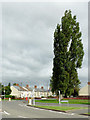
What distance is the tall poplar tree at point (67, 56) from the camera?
1775 inches

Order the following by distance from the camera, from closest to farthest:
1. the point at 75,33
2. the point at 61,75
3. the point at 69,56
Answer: the point at 61,75 < the point at 69,56 < the point at 75,33

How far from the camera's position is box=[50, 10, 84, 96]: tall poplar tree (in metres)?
45.1

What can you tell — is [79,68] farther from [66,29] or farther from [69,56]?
[66,29]

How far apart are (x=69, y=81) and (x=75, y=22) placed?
15049 mm

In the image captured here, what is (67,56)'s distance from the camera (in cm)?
4728

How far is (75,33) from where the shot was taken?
50531mm

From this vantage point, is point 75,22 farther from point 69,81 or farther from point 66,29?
point 69,81

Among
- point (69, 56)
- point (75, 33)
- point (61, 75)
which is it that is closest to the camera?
point (61, 75)

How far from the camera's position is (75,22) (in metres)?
51.3

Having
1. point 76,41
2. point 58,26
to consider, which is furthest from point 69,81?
point 58,26

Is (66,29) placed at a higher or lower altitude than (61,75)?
higher

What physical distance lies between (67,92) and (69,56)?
8.16 metres

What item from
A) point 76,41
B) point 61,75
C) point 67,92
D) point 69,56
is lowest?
point 67,92

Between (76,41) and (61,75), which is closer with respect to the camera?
(61,75)
